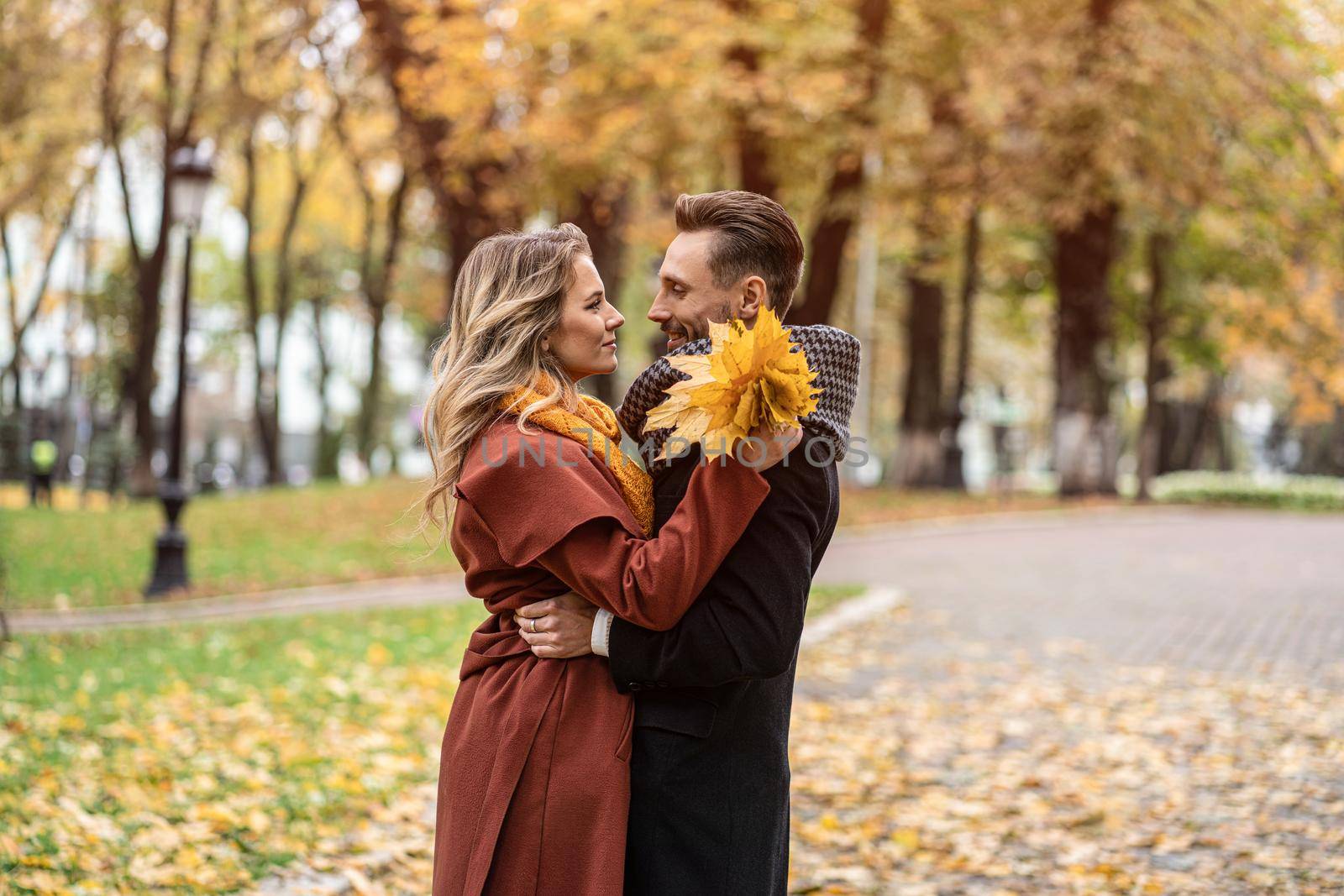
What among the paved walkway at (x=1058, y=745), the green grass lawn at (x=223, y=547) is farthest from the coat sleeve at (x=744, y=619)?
the green grass lawn at (x=223, y=547)

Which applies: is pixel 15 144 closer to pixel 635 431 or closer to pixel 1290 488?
pixel 635 431

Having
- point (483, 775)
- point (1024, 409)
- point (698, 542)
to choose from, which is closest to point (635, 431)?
point (698, 542)

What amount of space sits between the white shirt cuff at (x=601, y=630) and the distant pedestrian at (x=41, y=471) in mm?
26924

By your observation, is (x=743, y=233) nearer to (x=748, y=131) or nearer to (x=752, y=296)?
(x=752, y=296)

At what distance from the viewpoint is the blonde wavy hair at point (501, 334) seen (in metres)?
2.67

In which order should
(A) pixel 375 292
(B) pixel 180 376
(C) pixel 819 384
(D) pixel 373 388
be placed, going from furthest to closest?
(A) pixel 375 292 < (D) pixel 373 388 < (B) pixel 180 376 < (C) pixel 819 384

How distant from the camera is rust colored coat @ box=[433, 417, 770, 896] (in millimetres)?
2439

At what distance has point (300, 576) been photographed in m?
15.7

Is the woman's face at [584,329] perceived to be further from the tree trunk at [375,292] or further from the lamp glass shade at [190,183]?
the tree trunk at [375,292]

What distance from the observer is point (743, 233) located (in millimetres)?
2725

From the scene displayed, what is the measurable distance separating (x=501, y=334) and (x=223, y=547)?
53.9ft

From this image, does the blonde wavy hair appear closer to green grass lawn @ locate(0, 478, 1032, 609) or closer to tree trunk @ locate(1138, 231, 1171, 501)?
green grass lawn @ locate(0, 478, 1032, 609)

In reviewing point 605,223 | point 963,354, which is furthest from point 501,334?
point 963,354

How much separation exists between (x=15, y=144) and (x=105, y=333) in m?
12.0
